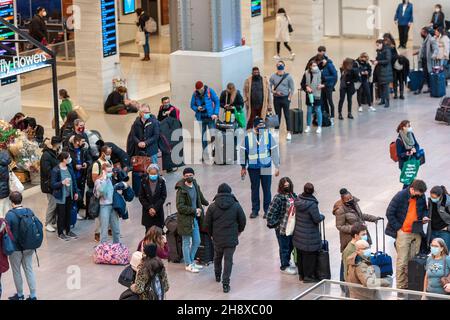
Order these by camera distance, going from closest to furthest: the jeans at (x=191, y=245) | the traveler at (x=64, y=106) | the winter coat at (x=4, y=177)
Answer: the jeans at (x=191, y=245) → the winter coat at (x=4, y=177) → the traveler at (x=64, y=106)

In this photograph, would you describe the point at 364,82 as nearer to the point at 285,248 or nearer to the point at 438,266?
the point at 285,248

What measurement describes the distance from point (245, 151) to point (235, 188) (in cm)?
223

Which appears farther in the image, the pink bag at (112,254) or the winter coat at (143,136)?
the winter coat at (143,136)

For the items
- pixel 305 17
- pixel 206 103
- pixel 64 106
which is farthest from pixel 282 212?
pixel 305 17

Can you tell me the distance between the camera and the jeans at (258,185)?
1820cm

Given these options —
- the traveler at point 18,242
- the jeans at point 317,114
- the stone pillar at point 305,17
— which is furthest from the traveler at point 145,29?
the traveler at point 18,242

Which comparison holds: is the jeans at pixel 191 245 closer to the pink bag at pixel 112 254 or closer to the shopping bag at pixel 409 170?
the pink bag at pixel 112 254

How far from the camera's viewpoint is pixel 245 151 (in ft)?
59.4

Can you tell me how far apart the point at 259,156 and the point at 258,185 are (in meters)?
0.51

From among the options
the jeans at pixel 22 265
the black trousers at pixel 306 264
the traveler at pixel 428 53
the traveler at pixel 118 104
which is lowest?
the black trousers at pixel 306 264

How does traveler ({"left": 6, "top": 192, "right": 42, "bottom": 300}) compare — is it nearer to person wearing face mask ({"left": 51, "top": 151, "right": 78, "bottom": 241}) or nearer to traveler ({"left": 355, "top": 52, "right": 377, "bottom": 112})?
person wearing face mask ({"left": 51, "top": 151, "right": 78, "bottom": 241})

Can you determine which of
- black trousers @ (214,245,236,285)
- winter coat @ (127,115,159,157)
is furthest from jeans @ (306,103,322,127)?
black trousers @ (214,245,236,285)

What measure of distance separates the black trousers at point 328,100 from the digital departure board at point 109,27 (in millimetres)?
5535

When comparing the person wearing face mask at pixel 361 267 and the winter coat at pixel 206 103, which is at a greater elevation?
the winter coat at pixel 206 103
